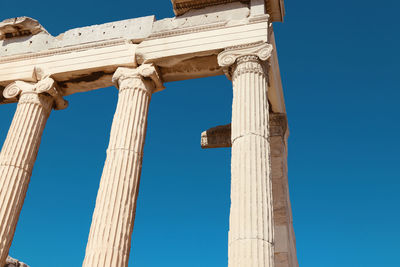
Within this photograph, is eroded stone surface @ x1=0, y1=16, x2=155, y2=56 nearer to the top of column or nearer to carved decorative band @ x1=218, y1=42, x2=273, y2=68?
the top of column

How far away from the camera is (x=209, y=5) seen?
24656 millimetres

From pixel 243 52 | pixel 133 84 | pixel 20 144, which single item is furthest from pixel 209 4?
pixel 20 144

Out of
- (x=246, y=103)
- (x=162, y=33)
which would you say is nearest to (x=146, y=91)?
(x=162, y=33)

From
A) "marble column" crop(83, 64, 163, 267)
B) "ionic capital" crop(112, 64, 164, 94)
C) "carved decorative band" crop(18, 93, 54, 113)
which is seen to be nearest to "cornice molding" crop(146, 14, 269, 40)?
"ionic capital" crop(112, 64, 164, 94)

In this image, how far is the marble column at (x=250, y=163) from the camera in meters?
16.2

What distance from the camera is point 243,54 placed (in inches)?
857

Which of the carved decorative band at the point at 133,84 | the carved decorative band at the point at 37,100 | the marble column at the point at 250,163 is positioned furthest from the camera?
the carved decorative band at the point at 37,100

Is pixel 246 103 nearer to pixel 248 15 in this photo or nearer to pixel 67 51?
pixel 248 15

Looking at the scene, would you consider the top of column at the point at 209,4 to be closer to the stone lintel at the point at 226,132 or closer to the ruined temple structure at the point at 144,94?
the ruined temple structure at the point at 144,94

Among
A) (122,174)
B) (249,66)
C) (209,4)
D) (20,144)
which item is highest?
(209,4)

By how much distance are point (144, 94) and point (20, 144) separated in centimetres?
734

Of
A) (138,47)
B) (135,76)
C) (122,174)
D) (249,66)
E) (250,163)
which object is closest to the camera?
(250,163)

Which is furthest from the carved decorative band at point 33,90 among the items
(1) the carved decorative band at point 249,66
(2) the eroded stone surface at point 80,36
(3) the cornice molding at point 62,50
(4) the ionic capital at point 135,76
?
(1) the carved decorative band at point 249,66

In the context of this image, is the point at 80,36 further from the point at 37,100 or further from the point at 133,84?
the point at 133,84
